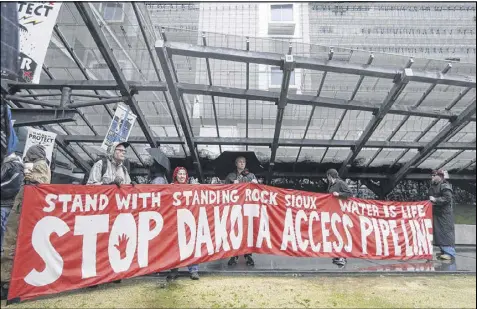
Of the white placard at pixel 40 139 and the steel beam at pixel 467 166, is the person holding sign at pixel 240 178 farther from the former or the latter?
the steel beam at pixel 467 166

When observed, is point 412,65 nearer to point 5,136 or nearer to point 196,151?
point 196,151

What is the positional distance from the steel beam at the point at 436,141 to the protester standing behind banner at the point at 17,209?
8.07 meters

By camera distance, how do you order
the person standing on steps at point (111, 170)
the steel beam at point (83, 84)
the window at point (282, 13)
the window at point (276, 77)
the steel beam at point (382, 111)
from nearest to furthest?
the person standing on steps at point (111, 170) < the steel beam at point (382, 111) < the steel beam at point (83, 84) < the window at point (276, 77) < the window at point (282, 13)

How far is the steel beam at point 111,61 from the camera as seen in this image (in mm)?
4666

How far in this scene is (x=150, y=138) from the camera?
8242 millimetres

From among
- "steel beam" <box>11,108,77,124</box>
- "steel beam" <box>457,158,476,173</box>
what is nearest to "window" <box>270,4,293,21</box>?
"steel beam" <box>457,158,476,173</box>

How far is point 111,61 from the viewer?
5625 mm

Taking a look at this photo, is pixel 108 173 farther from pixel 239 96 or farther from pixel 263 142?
pixel 263 142

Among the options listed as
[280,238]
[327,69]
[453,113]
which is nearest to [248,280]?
[280,238]

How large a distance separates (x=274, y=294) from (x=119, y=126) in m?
4.79

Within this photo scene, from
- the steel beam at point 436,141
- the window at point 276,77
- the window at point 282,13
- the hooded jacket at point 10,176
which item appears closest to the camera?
the hooded jacket at point 10,176

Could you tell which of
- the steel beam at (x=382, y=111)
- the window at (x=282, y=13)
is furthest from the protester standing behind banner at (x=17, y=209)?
the window at (x=282, y=13)

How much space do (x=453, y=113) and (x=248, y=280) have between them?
6.01m

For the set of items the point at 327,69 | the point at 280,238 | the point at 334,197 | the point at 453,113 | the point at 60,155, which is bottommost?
the point at 280,238
